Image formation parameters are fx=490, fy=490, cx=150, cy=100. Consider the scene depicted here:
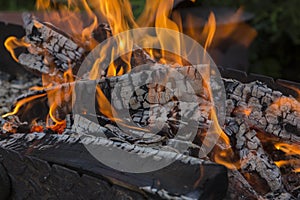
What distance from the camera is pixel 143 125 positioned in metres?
1.66

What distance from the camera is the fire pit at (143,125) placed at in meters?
1.34

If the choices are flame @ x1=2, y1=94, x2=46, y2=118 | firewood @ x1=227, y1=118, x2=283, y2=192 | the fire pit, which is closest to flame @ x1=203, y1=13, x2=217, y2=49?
the fire pit

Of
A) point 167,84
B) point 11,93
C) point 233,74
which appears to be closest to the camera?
point 167,84

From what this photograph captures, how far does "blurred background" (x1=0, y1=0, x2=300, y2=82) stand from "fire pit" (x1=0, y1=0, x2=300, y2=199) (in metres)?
0.93

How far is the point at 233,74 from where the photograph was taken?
6.20ft

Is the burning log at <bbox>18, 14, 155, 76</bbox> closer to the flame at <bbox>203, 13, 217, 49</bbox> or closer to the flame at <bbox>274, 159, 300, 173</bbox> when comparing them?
the flame at <bbox>203, 13, 217, 49</bbox>

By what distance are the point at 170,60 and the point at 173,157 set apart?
25.8 inches

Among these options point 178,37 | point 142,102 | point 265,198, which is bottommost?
point 265,198

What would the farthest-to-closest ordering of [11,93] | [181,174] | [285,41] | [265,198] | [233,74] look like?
[285,41], [11,93], [233,74], [265,198], [181,174]

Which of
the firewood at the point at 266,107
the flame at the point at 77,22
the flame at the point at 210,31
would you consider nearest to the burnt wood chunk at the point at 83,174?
the firewood at the point at 266,107

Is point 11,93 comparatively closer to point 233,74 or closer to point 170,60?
point 170,60

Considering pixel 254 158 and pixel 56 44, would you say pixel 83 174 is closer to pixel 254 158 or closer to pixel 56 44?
pixel 254 158

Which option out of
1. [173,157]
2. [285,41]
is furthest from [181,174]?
[285,41]

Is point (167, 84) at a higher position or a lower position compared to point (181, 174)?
higher
